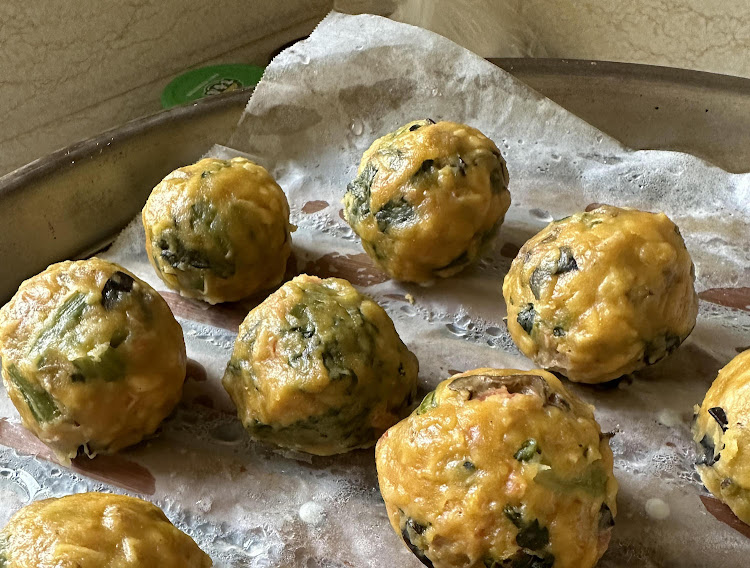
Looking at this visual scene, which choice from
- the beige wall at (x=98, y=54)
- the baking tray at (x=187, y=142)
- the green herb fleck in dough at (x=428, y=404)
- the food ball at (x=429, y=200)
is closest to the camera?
the green herb fleck in dough at (x=428, y=404)

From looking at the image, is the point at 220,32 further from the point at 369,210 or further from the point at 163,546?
the point at 163,546

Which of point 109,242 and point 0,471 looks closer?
point 0,471

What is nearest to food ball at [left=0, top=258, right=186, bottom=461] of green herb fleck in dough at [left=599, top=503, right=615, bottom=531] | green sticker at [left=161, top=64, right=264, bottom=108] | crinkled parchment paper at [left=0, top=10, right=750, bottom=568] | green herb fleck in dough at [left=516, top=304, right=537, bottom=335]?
crinkled parchment paper at [left=0, top=10, right=750, bottom=568]

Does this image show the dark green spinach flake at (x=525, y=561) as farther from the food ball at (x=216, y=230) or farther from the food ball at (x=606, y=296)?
the food ball at (x=216, y=230)

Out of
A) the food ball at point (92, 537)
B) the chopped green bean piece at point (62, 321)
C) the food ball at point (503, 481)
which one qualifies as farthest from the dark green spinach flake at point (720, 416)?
the chopped green bean piece at point (62, 321)

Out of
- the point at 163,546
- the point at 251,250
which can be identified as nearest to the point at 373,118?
the point at 251,250

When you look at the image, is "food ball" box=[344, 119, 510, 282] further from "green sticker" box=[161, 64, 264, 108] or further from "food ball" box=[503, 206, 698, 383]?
"green sticker" box=[161, 64, 264, 108]

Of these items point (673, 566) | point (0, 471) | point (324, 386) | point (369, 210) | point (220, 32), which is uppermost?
point (220, 32)
